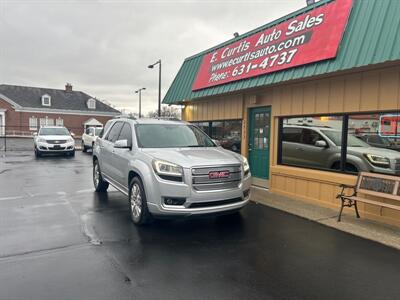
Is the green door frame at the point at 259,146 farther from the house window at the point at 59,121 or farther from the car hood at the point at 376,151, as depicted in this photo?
the house window at the point at 59,121

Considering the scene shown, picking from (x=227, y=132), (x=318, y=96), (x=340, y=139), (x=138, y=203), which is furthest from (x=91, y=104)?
(x=340, y=139)

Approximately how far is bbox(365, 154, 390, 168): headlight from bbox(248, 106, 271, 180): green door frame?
298cm

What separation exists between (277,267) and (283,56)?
16.9ft

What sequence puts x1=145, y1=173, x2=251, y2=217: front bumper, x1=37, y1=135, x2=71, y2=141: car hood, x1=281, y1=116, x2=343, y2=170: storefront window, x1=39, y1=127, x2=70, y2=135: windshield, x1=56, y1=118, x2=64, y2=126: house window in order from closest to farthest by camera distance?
x1=145, y1=173, x2=251, y2=217: front bumper, x1=281, y1=116, x2=343, y2=170: storefront window, x1=37, y1=135, x2=71, y2=141: car hood, x1=39, y1=127, x2=70, y2=135: windshield, x1=56, y1=118, x2=64, y2=126: house window

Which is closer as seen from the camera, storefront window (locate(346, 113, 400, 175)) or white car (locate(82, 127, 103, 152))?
storefront window (locate(346, 113, 400, 175))

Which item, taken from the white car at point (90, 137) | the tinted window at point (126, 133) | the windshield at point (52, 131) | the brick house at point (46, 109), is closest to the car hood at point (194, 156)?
the tinted window at point (126, 133)

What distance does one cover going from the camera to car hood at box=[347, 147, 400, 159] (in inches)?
236

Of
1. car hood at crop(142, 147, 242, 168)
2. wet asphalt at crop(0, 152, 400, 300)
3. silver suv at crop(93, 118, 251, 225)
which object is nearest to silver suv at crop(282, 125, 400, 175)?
wet asphalt at crop(0, 152, 400, 300)

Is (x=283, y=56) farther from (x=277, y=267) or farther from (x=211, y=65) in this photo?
(x=277, y=267)

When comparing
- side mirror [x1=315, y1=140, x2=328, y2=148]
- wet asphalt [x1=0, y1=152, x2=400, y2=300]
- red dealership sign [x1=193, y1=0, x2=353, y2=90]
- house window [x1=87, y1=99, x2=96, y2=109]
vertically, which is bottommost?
wet asphalt [x1=0, y1=152, x2=400, y2=300]

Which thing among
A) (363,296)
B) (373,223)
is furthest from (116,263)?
(373,223)

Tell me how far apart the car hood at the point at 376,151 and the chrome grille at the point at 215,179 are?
2.84 m

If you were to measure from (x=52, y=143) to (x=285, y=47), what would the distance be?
14878 millimetres

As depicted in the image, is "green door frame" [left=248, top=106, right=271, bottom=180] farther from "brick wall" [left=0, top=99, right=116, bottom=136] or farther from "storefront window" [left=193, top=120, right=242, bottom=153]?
"brick wall" [left=0, top=99, right=116, bottom=136]
